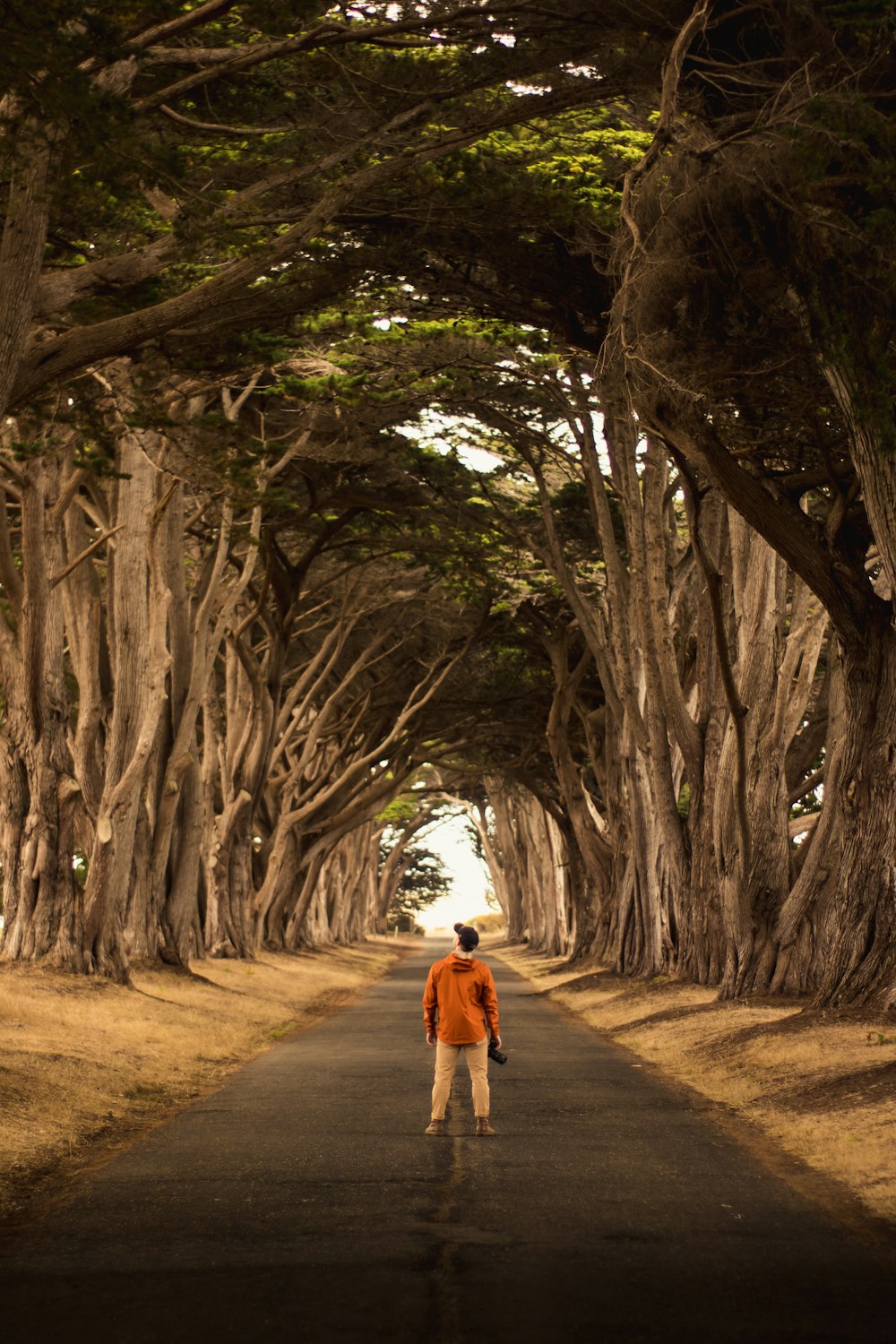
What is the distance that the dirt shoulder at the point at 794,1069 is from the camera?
7.93 metres

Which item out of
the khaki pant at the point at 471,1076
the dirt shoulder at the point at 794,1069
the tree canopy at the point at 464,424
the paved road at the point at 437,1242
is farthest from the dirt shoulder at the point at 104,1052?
the dirt shoulder at the point at 794,1069

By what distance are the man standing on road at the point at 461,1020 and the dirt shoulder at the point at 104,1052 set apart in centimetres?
197

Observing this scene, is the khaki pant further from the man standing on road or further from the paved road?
the paved road

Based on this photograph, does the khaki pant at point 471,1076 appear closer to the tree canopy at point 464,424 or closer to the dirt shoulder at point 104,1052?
the dirt shoulder at point 104,1052

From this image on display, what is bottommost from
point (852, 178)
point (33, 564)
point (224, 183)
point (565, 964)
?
point (565, 964)

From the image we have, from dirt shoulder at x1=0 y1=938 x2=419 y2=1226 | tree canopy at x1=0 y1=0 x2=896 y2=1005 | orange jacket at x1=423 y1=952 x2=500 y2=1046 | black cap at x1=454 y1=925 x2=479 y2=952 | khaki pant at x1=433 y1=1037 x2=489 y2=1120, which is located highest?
tree canopy at x1=0 y1=0 x2=896 y2=1005

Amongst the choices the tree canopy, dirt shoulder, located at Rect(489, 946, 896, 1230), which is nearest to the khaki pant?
dirt shoulder, located at Rect(489, 946, 896, 1230)

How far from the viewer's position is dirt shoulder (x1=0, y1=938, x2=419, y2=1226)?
8438 millimetres

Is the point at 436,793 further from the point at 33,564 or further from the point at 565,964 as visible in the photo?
the point at 33,564

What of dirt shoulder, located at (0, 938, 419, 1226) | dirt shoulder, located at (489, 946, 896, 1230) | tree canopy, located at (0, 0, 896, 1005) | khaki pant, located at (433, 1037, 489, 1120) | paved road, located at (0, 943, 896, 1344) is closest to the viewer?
paved road, located at (0, 943, 896, 1344)

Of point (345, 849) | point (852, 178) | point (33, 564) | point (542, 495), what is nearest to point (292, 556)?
point (542, 495)

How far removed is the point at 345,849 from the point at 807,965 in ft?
120

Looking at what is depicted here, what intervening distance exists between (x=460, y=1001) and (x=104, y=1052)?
490cm

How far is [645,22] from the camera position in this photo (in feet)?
35.4
